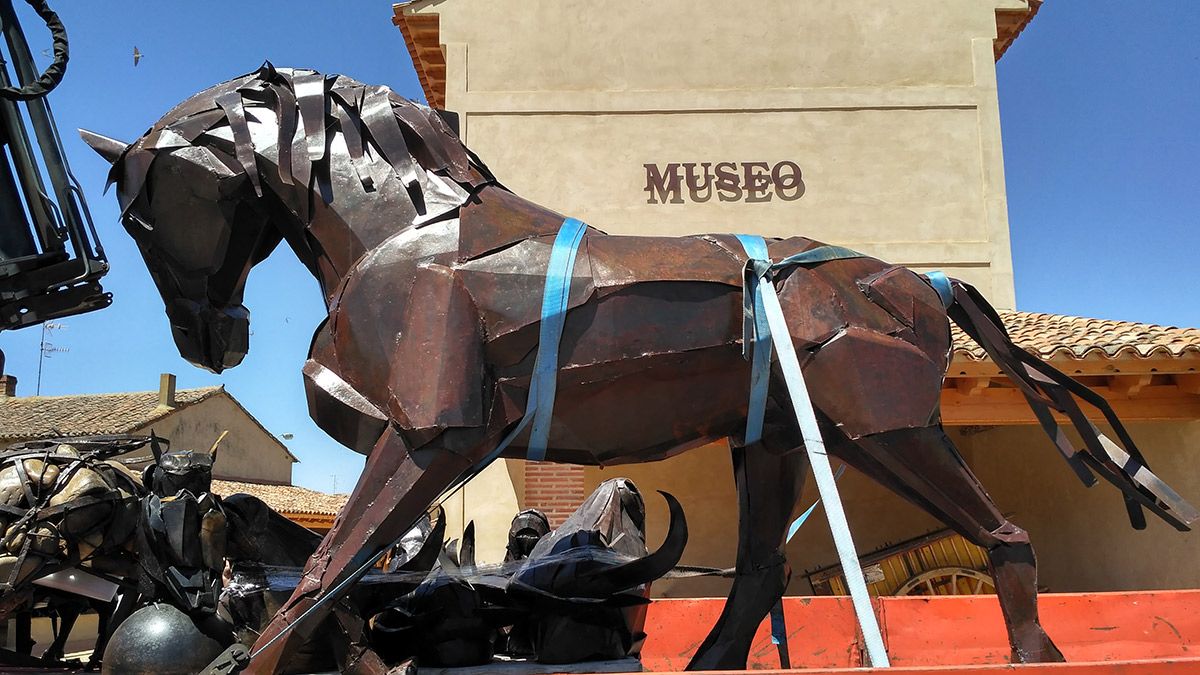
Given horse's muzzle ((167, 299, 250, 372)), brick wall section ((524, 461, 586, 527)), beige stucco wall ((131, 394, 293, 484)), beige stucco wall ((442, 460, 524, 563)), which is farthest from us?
beige stucco wall ((131, 394, 293, 484))

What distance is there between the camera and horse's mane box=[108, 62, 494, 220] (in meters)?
2.34

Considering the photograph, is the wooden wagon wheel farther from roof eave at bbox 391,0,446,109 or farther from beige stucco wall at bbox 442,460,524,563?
roof eave at bbox 391,0,446,109

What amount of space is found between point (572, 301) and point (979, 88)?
9.76 meters

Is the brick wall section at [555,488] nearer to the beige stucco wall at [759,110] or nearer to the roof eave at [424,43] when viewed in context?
the beige stucco wall at [759,110]

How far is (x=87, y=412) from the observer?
21.3 metres

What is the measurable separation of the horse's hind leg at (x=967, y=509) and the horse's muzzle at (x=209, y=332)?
1.57m

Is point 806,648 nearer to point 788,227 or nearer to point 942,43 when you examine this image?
point 788,227

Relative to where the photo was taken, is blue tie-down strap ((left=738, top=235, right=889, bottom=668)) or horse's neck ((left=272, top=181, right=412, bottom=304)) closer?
blue tie-down strap ((left=738, top=235, right=889, bottom=668))

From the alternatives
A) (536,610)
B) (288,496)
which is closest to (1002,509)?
(536,610)

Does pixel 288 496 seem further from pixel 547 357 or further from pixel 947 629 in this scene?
pixel 547 357

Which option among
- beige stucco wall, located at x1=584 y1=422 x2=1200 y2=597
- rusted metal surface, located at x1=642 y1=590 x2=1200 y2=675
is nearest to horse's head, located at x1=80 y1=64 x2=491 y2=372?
rusted metal surface, located at x1=642 y1=590 x2=1200 y2=675

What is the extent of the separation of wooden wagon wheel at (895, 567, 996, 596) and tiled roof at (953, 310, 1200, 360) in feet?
7.05

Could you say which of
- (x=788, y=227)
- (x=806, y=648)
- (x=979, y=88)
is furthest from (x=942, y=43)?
(x=806, y=648)

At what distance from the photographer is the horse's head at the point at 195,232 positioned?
7.68ft
